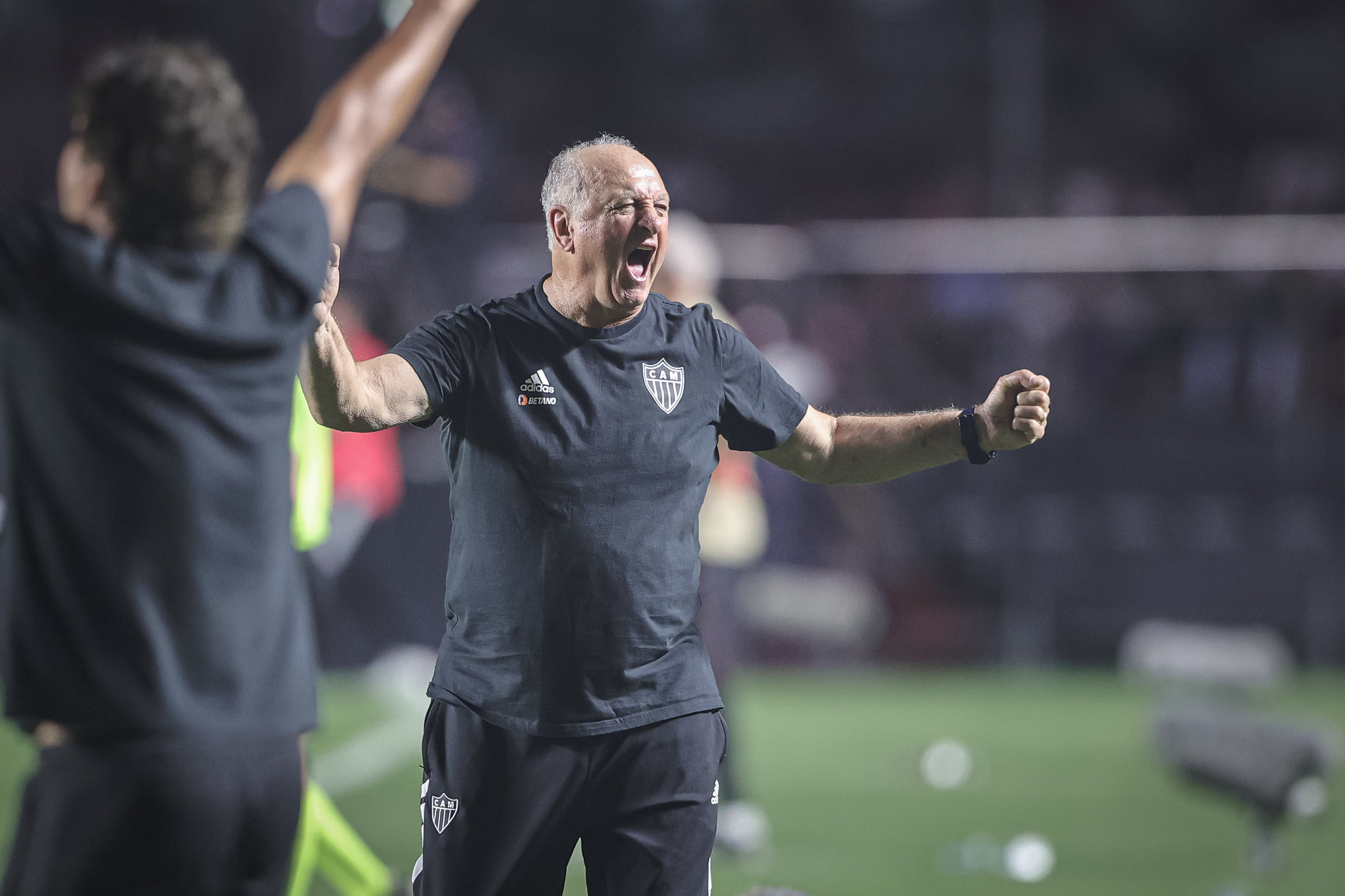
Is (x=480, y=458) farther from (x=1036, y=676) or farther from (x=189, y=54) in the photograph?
(x=1036, y=676)

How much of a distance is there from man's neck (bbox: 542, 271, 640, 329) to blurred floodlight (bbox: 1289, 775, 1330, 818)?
4452 mm

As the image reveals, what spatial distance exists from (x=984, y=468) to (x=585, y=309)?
8983 millimetres

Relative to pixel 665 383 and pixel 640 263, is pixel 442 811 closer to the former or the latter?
pixel 665 383

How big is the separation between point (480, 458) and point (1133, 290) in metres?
12.1

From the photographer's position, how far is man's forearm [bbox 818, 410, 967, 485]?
3484 millimetres

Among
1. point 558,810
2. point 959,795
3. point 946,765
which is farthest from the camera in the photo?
point 946,765

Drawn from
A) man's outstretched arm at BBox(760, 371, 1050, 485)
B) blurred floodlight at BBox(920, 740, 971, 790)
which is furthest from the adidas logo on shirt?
blurred floodlight at BBox(920, 740, 971, 790)

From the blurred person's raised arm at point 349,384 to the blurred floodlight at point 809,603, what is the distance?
894cm

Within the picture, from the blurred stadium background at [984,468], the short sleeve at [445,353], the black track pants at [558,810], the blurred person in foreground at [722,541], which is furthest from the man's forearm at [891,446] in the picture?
the blurred stadium background at [984,468]

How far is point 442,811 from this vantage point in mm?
3102

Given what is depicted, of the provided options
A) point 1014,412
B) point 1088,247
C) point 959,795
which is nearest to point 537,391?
point 1014,412

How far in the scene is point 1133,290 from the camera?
554 inches

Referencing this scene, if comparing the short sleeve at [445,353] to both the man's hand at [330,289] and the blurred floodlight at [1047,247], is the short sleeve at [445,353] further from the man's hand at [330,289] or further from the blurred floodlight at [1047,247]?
the blurred floodlight at [1047,247]

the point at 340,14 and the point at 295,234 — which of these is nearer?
the point at 295,234
